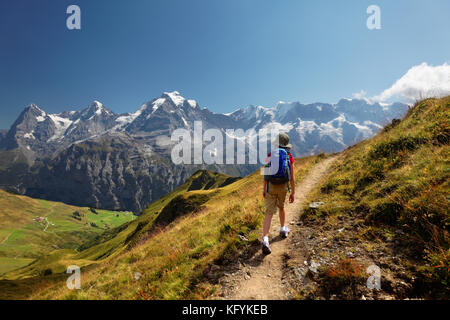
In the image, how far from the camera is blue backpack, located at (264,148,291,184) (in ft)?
22.4

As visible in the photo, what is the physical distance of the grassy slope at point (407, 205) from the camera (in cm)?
434

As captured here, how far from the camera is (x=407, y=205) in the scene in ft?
19.1

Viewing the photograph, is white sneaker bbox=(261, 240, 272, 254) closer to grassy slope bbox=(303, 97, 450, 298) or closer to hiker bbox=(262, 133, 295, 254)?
hiker bbox=(262, 133, 295, 254)

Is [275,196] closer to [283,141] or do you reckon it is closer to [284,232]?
[284,232]

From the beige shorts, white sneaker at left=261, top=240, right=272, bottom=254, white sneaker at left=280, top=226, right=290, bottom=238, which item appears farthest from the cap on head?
white sneaker at left=261, top=240, right=272, bottom=254

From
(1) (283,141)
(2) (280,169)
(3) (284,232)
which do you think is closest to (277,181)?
(2) (280,169)

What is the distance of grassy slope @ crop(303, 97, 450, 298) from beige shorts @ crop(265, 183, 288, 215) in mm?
2069

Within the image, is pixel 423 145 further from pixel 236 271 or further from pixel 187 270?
pixel 187 270

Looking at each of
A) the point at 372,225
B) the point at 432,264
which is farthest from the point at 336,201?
the point at 432,264

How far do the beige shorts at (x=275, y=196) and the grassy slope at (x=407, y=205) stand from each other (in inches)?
81.5
